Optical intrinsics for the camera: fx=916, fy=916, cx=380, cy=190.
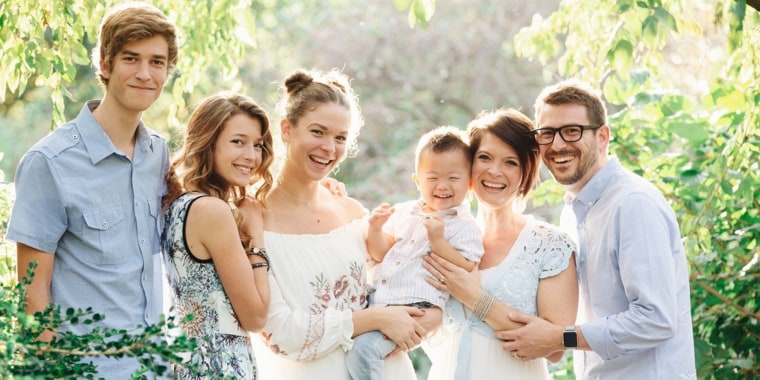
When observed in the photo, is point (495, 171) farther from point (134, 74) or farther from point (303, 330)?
point (134, 74)

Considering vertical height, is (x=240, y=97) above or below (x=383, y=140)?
below

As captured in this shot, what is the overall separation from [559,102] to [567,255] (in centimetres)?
49

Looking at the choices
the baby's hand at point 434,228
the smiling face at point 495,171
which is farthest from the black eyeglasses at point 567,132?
the baby's hand at point 434,228

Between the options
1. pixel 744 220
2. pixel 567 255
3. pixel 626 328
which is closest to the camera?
pixel 626 328

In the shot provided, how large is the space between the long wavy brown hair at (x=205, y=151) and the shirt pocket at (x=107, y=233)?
19cm

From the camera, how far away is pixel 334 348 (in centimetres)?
280

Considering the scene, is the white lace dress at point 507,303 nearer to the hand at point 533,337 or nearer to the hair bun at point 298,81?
the hand at point 533,337

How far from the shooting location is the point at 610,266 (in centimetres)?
282

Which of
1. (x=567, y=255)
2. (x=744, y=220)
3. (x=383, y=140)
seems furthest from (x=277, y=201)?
(x=383, y=140)

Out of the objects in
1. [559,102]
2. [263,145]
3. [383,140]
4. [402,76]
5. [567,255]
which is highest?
[402,76]

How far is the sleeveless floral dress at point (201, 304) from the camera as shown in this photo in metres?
2.56

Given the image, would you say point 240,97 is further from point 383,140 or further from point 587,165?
point 383,140

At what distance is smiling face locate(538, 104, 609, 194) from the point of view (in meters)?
2.92

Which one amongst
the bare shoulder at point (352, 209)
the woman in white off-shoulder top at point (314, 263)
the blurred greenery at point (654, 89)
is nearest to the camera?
the woman in white off-shoulder top at point (314, 263)
